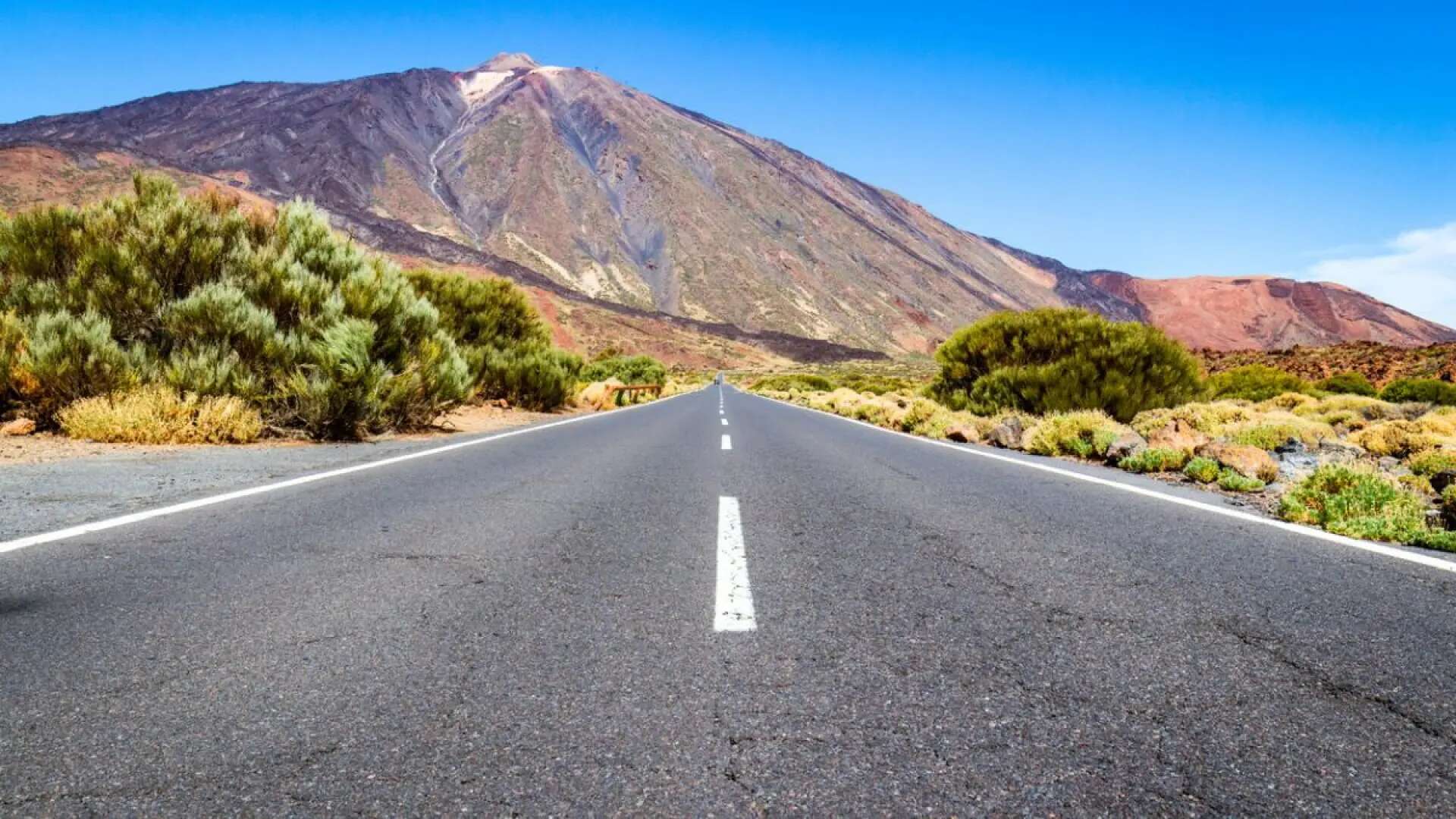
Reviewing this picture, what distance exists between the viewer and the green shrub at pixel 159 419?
941cm

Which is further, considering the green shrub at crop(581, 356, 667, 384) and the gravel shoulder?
the green shrub at crop(581, 356, 667, 384)

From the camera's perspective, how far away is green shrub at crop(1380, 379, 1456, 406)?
19047 millimetres

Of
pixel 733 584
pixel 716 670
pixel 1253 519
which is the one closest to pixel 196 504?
pixel 733 584

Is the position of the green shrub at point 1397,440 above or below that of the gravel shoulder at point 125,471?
above

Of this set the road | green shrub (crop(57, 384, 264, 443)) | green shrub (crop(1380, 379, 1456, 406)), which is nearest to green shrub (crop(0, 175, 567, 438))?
green shrub (crop(57, 384, 264, 443))

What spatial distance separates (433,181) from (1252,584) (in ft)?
607

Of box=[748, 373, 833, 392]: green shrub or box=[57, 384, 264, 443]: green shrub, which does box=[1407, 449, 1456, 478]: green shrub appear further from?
box=[748, 373, 833, 392]: green shrub

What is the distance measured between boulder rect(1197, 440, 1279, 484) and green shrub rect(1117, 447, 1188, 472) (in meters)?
0.29

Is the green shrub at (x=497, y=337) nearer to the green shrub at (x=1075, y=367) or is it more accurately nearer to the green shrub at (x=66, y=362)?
the green shrub at (x=66, y=362)

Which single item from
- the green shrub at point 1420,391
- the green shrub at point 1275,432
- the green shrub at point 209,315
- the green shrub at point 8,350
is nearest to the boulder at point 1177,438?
the green shrub at point 1275,432

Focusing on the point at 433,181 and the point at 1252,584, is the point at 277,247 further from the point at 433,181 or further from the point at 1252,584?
the point at 433,181

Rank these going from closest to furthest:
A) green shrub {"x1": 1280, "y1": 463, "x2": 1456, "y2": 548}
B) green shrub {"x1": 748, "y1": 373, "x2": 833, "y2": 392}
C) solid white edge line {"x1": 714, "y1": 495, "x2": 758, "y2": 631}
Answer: solid white edge line {"x1": 714, "y1": 495, "x2": 758, "y2": 631}
green shrub {"x1": 1280, "y1": 463, "x2": 1456, "y2": 548}
green shrub {"x1": 748, "y1": 373, "x2": 833, "y2": 392}

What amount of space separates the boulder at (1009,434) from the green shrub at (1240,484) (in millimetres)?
4585

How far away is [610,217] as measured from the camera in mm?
163125
